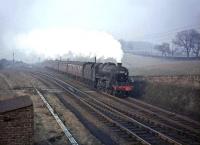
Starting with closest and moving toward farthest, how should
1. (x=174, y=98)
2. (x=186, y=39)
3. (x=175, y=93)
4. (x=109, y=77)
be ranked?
(x=174, y=98) < (x=175, y=93) < (x=109, y=77) < (x=186, y=39)

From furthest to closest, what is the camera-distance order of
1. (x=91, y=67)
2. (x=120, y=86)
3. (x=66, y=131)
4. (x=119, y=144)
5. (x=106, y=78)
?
1. (x=91, y=67)
2. (x=106, y=78)
3. (x=120, y=86)
4. (x=66, y=131)
5. (x=119, y=144)

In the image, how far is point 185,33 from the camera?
4451 inches

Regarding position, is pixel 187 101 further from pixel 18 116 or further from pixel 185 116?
pixel 18 116

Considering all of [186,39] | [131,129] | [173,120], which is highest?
[186,39]

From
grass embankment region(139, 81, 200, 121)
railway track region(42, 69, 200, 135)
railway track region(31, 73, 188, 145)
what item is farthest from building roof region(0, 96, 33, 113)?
grass embankment region(139, 81, 200, 121)

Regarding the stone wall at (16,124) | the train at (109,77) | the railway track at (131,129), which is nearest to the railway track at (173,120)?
the railway track at (131,129)

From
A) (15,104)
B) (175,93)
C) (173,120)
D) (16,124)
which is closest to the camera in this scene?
(16,124)

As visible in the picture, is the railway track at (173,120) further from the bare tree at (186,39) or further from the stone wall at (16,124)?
the bare tree at (186,39)

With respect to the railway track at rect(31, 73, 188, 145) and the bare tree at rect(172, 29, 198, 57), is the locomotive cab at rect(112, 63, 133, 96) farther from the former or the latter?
the bare tree at rect(172, 29, 198, 57)

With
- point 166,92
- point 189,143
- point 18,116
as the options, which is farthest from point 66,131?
point 166,92

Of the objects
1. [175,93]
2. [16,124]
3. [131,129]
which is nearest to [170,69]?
[175,93]

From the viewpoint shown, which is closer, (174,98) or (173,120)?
(173,120)

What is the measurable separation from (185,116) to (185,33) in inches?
3819

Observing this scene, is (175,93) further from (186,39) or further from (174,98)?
(186,39)
